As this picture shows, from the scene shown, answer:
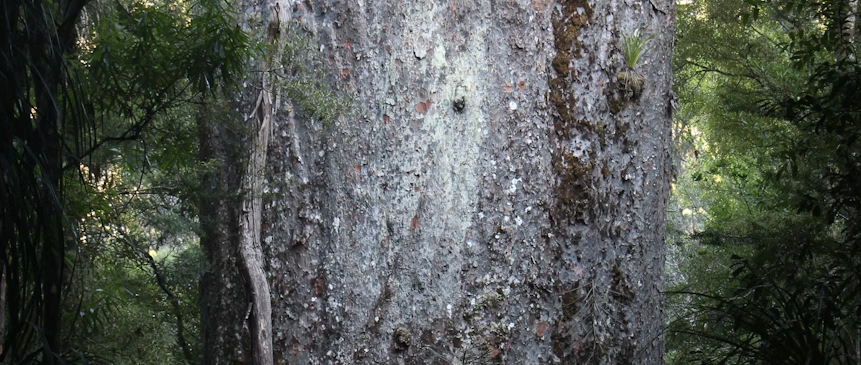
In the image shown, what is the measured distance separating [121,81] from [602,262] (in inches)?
A: 93.4

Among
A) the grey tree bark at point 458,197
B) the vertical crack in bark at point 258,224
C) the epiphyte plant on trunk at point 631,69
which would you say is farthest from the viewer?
the epiphyte plant on trunk at point 631,69

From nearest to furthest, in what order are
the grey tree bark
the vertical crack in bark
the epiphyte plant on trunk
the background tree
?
1. the background tree
2. the vertical crack in bark
3. the grey tree bark
4. the epiphyte plant on trunk

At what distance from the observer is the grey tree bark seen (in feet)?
12.3

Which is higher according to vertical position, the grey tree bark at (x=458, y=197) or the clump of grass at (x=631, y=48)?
the clump of grass at (x=631, y=48)

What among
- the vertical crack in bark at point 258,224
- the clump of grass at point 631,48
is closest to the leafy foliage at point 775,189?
the clump of grass at point 631,48

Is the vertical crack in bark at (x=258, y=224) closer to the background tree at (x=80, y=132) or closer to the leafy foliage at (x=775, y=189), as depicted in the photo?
the background tree at (x=80, y=132)

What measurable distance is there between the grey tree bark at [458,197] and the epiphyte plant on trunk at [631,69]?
0.09 feet

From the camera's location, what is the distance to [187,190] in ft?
13.2

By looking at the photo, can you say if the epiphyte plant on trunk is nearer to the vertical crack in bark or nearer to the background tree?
the vertical crack in bark

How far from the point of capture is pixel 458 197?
12.6ft

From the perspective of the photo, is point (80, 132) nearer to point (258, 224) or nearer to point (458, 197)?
point (258, 224)

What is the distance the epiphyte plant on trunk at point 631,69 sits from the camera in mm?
4064

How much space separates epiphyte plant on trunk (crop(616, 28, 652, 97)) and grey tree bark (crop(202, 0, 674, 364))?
0.09ft

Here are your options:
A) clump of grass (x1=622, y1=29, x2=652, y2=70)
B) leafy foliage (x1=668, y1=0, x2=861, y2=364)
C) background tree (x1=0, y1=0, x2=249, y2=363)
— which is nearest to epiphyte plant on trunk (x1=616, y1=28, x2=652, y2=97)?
clump of grass (x1=622, y1=29, x2=652, y2=70)
